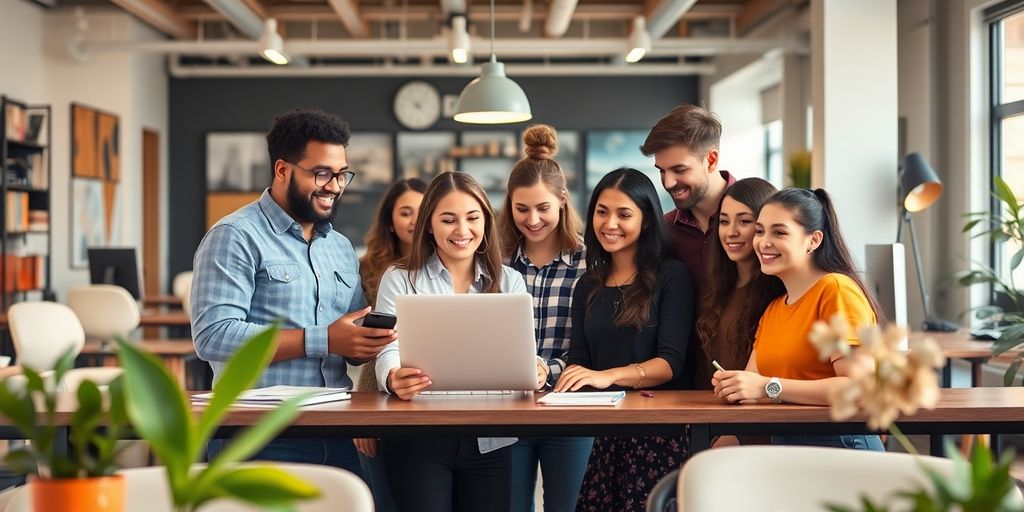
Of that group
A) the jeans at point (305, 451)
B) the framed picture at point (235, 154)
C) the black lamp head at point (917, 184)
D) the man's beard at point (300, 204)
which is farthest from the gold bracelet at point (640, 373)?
the framed picture at point (235, 154)

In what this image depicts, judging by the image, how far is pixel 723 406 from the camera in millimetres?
2445

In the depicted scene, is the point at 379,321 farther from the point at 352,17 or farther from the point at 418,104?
the point at 418,104

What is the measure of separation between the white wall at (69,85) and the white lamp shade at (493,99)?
5010 millimetres

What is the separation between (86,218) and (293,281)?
24.6ft

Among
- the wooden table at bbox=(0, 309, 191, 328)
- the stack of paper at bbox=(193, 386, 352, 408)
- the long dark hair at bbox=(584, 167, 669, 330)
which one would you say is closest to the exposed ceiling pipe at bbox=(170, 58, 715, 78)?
the wooden table at bbox=(0, 309, 191, 328)

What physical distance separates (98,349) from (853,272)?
15.6ft

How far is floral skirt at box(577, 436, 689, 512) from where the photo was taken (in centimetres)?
288

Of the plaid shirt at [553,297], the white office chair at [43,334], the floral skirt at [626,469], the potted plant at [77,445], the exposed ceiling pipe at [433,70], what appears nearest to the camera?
the potted plant at [77,445]

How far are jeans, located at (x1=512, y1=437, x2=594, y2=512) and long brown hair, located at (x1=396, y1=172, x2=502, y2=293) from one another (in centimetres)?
44

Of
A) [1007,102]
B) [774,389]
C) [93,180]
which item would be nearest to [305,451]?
[774,389]

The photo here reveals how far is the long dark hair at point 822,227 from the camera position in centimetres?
259

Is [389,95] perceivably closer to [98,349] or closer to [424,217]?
[98,349]

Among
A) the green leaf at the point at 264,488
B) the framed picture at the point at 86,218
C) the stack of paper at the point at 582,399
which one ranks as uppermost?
the framed picture at the point at 86,218

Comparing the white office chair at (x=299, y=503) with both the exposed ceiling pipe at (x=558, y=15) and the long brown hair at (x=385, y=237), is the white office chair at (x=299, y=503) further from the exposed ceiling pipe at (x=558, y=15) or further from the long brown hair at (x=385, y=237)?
the exposed ceiling pipe at (x=558, y=15)
